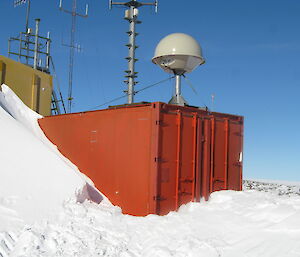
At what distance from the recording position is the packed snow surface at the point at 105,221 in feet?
24.5

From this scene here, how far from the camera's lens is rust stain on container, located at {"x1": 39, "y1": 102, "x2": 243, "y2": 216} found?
391 inches

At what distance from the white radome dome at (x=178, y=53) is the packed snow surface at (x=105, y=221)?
14.9ft

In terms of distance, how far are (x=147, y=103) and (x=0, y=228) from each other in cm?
480

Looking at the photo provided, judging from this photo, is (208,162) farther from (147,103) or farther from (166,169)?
(147,103)

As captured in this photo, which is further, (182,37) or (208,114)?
(182,37)

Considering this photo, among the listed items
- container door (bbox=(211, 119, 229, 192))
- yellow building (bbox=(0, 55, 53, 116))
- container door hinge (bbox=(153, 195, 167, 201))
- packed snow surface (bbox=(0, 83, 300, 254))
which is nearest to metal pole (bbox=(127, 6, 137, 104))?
yellow building (bbox=(0, 55, 53, 116))

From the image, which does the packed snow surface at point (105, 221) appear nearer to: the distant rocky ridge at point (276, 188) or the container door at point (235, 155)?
the container door at point (235, 155)

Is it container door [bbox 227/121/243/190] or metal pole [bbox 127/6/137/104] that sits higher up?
metal pole [bbox 127/6/137/104]

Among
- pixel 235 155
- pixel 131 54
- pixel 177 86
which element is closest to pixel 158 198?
pixel 235 155

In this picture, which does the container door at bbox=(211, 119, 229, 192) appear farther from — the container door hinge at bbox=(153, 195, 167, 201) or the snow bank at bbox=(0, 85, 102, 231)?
the snow bank at bbox=(0, 85, 102, 231)

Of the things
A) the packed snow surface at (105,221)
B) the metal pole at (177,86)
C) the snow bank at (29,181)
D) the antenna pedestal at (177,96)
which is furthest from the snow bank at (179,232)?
the metal pole at (177,86)

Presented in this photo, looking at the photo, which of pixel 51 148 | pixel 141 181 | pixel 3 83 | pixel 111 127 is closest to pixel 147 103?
pixel 111 127

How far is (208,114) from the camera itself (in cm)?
1125

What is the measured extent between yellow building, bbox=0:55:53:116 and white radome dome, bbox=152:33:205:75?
6.08m
